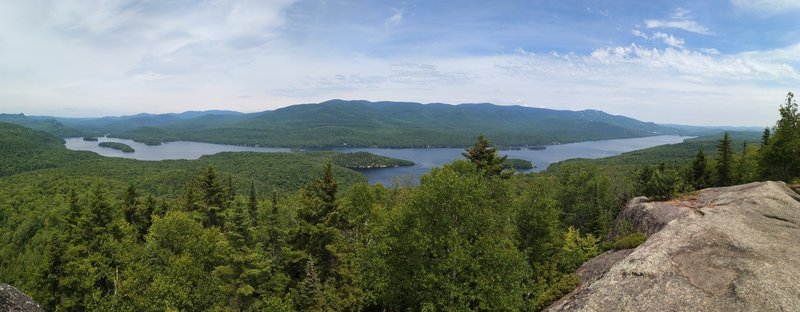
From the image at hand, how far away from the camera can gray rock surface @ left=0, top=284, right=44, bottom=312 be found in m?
15.0

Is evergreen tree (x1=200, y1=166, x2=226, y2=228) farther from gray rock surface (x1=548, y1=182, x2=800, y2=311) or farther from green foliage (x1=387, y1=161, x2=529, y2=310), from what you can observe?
gray rock surface (x1=548, y1=182, x2=800, y2=311)

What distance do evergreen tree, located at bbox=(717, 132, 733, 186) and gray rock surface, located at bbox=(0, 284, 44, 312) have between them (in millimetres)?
73916

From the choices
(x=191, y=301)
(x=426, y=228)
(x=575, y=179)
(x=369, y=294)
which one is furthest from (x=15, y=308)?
(x=575, y=179)

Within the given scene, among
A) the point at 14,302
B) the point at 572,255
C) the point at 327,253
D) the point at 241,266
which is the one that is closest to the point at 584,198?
the point at 572,255

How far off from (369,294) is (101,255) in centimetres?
2276

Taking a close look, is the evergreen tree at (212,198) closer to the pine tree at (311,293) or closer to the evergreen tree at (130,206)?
the evergreen tree at (130,206)

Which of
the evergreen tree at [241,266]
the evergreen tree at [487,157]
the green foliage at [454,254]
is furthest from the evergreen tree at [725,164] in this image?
the evergreen tree at [241,266]

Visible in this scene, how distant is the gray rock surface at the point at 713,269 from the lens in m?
15.0

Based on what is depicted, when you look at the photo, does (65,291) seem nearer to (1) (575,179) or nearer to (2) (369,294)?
(2) (369,294)

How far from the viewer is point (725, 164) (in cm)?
5644

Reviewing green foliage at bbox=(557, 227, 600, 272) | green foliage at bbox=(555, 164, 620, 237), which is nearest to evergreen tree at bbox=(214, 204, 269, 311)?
green foliage at bbox=(557, 227, 600, 272)

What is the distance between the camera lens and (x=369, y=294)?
2306cm

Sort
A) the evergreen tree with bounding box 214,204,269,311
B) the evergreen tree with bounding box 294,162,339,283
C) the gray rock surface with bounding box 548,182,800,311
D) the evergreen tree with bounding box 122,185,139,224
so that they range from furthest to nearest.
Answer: the evergreen tree with bounding box 122,185,139,224 → the evergreen tree with bounding box 294,162,339,283 → the evergreen tree with bounding box 214,204,269,311 → the gray rock surface with bounding box 548,182,800,311

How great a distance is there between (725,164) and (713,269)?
52249 mm
